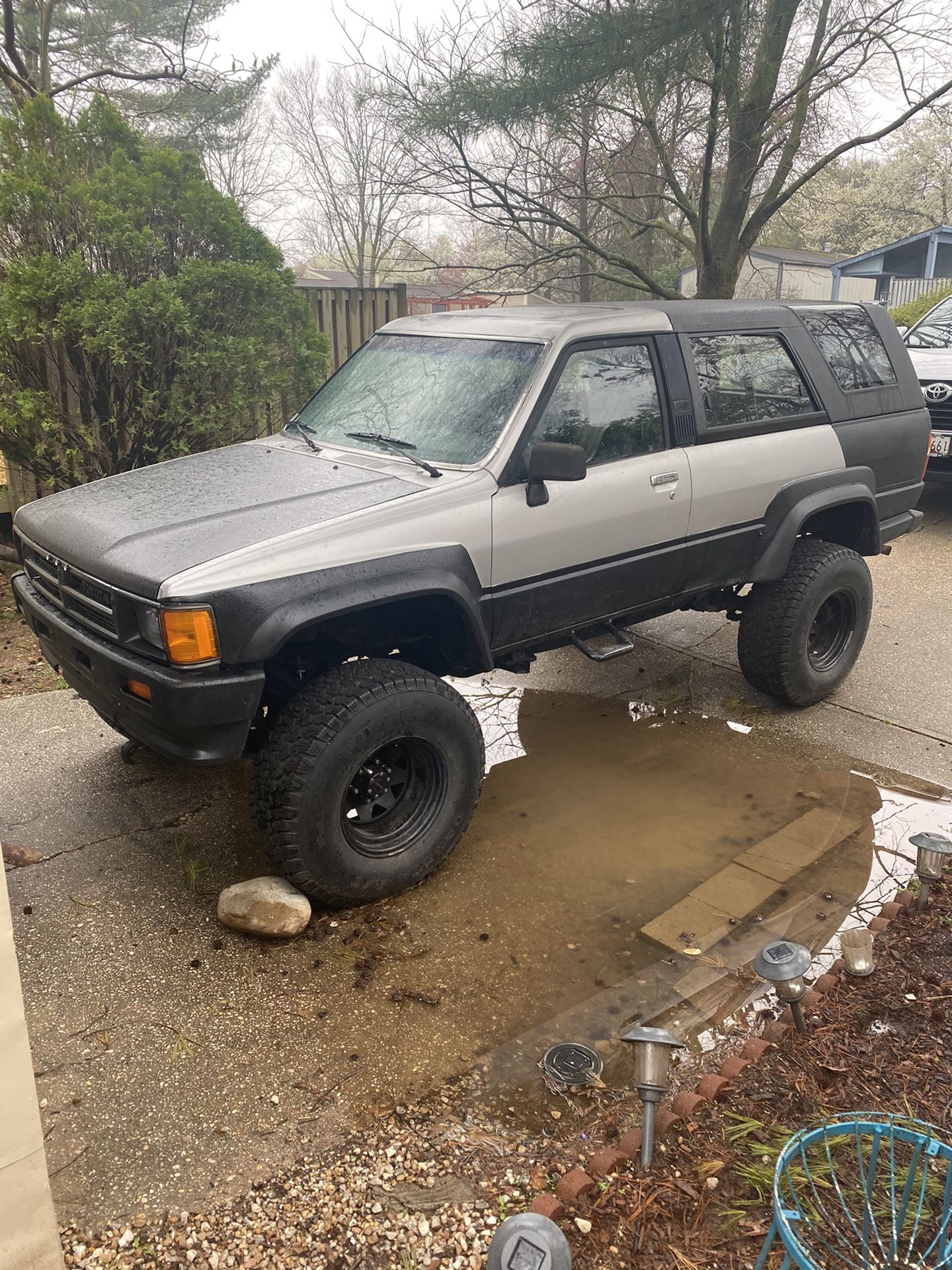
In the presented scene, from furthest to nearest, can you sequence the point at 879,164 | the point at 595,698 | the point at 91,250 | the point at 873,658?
the point at 879,164
the point at 91,250
the point at 873,658
the point at 595,698

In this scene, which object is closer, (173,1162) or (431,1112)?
(173,1162)

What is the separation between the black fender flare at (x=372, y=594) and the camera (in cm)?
305

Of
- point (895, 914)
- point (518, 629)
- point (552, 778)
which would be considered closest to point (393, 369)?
point (518, 629)

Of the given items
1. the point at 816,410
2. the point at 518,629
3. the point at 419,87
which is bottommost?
the point at 518,629

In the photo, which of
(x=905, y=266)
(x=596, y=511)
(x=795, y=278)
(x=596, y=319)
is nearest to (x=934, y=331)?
(x=596, y=319)

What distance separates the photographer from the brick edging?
225 centimetres

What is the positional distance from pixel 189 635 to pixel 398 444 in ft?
4.52

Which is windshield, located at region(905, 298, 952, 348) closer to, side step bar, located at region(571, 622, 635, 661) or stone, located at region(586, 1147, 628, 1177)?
side step bar, located at region(571, 622, 635, 661)

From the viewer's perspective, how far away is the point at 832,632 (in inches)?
210

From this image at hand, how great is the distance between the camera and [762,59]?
26.8 feet

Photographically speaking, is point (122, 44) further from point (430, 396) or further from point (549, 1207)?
point (549, 1207)

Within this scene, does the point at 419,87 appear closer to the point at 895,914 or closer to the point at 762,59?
the point at 762,59

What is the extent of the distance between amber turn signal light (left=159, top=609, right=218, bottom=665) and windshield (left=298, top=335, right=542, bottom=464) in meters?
1.24

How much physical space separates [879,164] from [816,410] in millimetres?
35048
